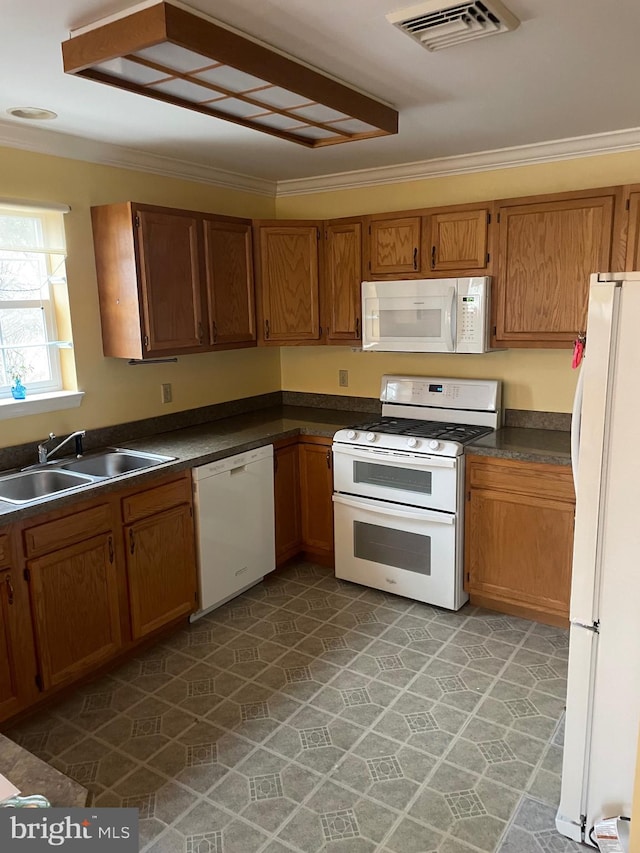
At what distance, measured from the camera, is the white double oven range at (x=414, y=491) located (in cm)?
324

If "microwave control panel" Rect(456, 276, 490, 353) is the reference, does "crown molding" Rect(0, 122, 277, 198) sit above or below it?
above

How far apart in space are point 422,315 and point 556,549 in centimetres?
142

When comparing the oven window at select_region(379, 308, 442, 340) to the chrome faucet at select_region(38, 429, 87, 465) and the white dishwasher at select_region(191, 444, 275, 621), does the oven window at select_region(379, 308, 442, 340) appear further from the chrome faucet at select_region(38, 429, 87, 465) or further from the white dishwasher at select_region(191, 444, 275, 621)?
the chrome faucet at select_region(38, 429, 87, 465)

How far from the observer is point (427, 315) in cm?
349

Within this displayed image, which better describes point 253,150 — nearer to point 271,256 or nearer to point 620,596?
point 271,256

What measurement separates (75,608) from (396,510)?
1.65 m

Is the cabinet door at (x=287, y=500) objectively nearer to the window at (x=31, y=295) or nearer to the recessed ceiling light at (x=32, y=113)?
the window at (x=31, y=295)

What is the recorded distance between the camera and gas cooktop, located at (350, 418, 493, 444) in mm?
3352

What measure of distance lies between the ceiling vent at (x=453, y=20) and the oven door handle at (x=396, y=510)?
211cm

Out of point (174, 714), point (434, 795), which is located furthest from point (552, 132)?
point (174, 714)

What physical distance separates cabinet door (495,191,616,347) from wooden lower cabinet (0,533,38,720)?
2.55 m

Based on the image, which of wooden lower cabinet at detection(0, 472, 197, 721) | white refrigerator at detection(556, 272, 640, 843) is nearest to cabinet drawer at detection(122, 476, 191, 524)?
wooden lower cabinet at detection(0, 472, 197, 721)

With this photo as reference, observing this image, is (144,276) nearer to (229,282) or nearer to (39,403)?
(229,282)

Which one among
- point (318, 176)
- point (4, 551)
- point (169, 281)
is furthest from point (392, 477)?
point (318, 176)
